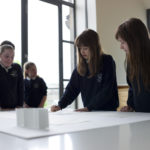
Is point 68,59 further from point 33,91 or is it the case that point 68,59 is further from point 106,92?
point 106,92

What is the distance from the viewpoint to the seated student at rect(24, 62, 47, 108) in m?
2.91

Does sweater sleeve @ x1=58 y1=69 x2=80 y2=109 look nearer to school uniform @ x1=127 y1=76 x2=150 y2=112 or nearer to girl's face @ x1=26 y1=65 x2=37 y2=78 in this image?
school uniform @ x1=127 y1=76 x2=150 y2=112

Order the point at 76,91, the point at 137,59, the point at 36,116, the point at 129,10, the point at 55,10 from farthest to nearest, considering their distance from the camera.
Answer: the point at 129,10
the point at 55,10
the point at 76,91
the point at 137,59
the point at 36,116

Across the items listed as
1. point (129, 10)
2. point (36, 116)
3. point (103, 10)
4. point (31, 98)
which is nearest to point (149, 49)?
point (36, 116)

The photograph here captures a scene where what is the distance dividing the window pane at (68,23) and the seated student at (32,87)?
1.43m

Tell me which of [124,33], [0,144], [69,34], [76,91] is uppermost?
[69,34]

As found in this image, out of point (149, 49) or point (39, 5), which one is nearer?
point (149, 49)

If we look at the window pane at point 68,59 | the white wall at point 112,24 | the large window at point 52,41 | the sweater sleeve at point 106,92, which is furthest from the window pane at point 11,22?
the sweater sleeve at point 106,92

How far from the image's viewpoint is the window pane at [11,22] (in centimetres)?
329

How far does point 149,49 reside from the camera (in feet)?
4.73

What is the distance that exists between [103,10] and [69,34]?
736mm

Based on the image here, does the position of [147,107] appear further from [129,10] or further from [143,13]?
[143,13]

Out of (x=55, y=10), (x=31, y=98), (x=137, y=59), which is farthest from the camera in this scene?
(x=55, y=10)

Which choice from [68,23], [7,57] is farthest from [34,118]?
→ [68,23]
